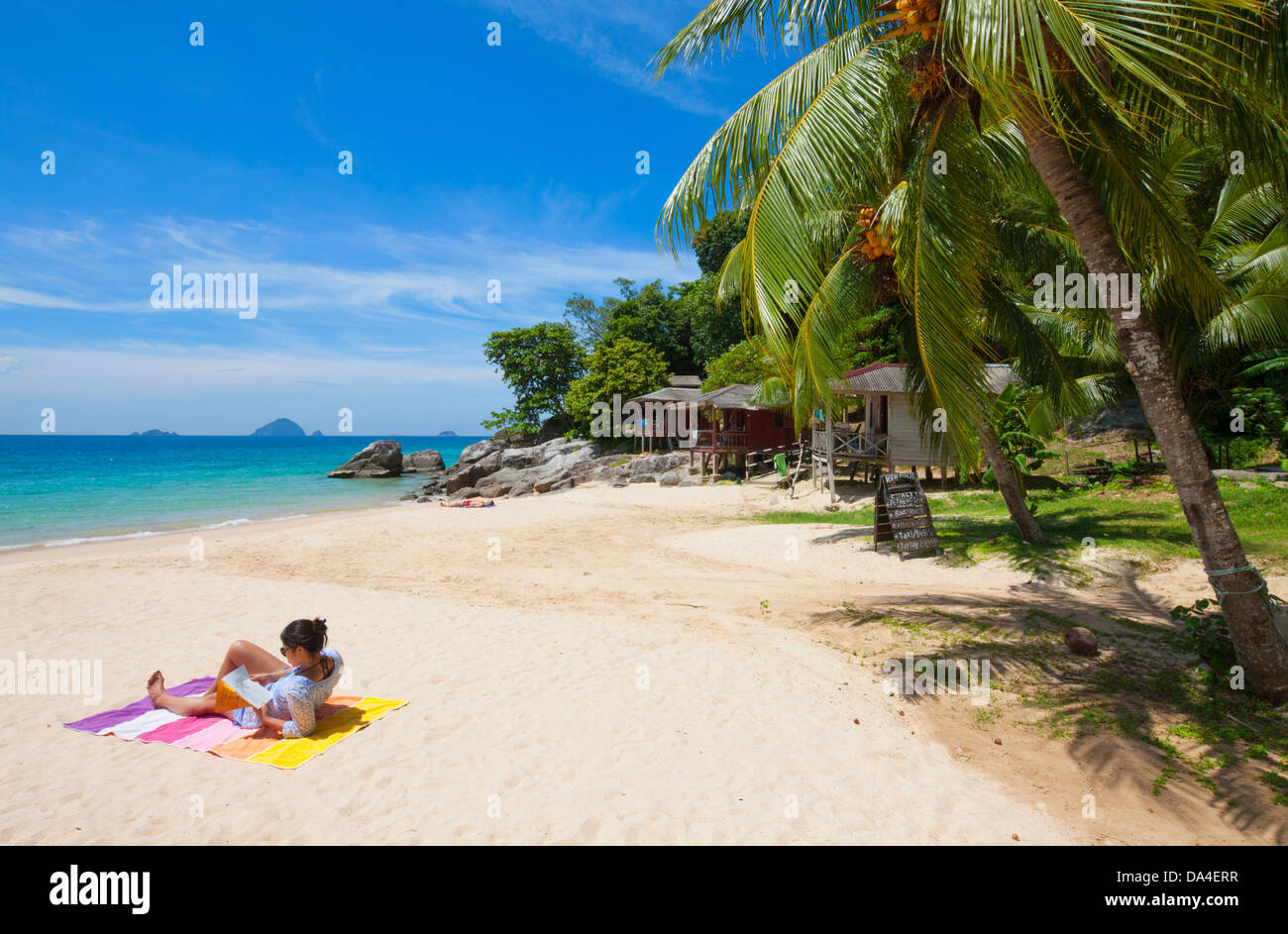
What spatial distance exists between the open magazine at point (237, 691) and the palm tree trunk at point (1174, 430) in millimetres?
7428

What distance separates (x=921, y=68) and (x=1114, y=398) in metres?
13.1

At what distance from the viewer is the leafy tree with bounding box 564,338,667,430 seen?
1392 inches

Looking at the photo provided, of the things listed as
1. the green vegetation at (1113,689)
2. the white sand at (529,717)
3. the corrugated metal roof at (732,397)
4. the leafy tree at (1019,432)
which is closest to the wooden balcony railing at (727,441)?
the corrugated metal roof at (732,397)

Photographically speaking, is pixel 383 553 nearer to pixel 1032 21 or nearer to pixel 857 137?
pixel 857 137

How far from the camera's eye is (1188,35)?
14.5 ft

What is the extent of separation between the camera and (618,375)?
35312 mm

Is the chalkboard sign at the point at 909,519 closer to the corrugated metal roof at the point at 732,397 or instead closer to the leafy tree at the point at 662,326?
the corrugated metal roof at the point at 732,397

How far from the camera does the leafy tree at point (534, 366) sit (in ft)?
131

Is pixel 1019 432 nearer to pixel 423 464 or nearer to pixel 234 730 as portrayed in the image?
pixel 234 730

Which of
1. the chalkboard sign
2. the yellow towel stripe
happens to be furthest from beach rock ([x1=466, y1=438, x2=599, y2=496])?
the yellow towel stripe

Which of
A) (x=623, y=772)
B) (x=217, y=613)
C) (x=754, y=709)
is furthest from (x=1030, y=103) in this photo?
(x=217, y=613)

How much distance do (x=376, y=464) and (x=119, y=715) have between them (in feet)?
160

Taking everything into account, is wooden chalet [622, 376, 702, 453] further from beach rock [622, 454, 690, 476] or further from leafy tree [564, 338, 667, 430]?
beach rock [622, 454, 690, 476]
